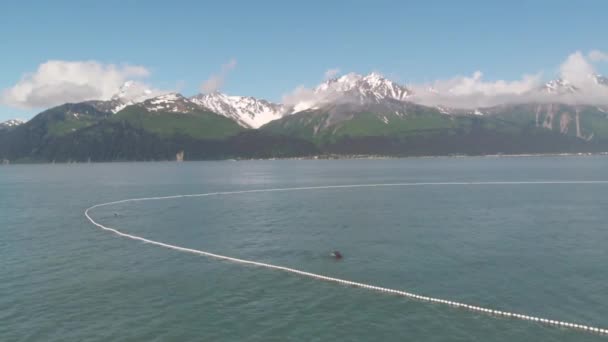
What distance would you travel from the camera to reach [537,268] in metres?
50.3

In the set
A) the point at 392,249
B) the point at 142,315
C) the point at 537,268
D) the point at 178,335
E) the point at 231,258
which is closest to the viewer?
the point at 178,335

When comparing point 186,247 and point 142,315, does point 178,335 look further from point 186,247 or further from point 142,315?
point 186,247

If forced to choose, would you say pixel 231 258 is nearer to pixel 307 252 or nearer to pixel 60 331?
pixel 307 252

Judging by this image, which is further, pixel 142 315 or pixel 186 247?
pixel 186 247

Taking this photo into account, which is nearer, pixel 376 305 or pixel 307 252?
pixel 376 305

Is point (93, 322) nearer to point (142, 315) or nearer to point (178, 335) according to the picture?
point (142, 315)

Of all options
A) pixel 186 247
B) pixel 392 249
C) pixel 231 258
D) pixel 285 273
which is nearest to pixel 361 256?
pixel 392 249

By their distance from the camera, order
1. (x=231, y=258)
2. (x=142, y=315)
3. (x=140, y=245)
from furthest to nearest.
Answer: (x=140, y=245)
(x=231, y=258)
(x=142, y=315)

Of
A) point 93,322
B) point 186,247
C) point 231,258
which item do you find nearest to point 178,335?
point 93,322

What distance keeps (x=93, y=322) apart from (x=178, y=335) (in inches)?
308

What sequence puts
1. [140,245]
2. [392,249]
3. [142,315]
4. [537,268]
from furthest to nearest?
[140,245] < [392,249] < [537,268] < [142,315]

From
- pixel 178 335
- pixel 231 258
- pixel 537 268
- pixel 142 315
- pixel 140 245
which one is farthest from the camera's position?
pixel 140 245

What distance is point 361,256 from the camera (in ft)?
189

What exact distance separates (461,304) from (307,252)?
80.8 feet
